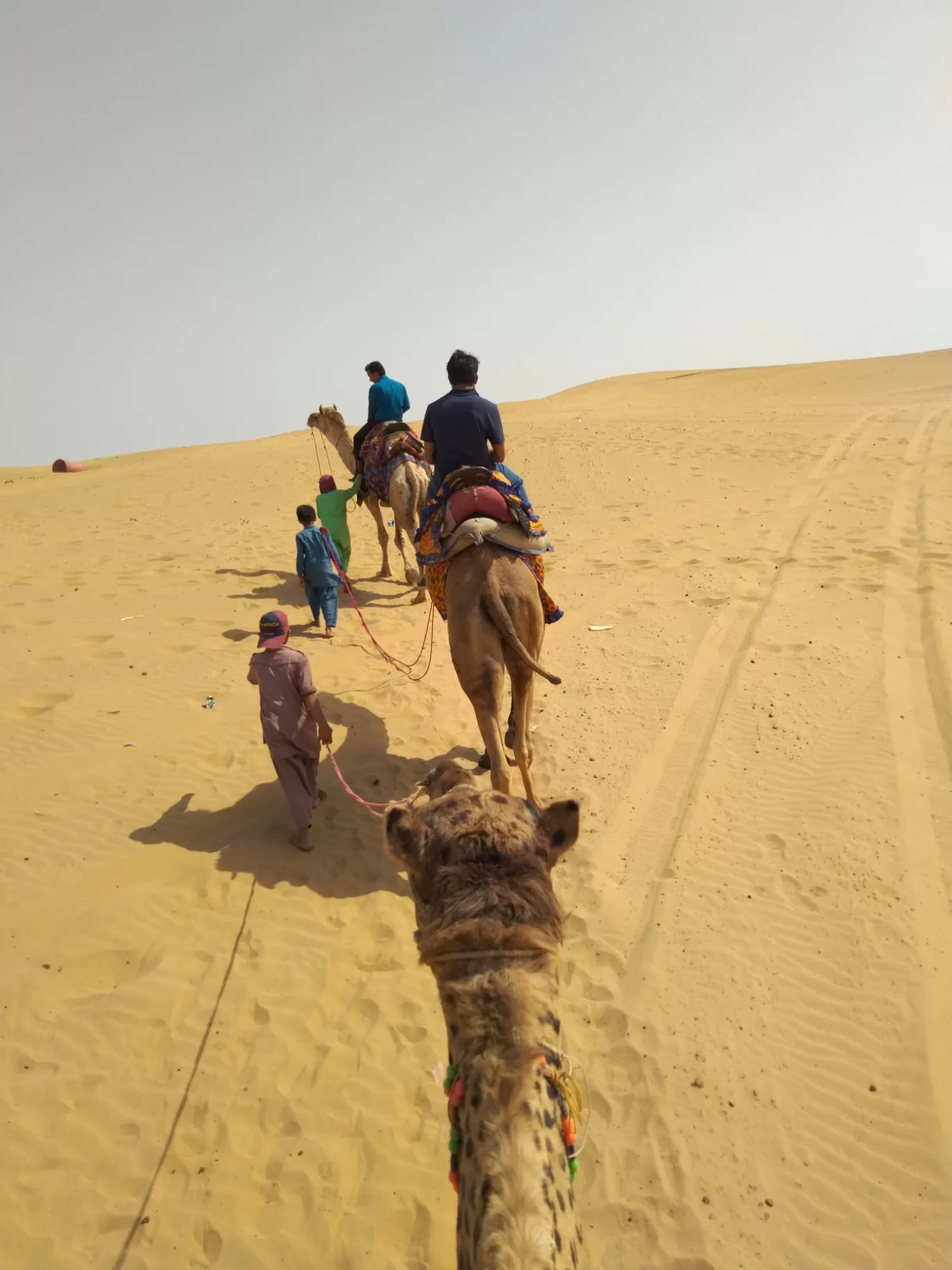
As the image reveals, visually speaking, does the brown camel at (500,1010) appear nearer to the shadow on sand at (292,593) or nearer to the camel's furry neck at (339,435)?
the shadow on sand at (292,593)

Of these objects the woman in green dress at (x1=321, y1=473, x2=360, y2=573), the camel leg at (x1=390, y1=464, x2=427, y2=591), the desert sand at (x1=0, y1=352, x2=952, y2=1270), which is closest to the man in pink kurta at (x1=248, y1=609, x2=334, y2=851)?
the desert sand at (x1=0, y1=352, x2=952, y2=1270)

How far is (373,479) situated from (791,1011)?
897 centimetres

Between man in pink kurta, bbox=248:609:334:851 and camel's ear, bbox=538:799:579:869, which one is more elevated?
camel's ear, bbox=538:799:579:869

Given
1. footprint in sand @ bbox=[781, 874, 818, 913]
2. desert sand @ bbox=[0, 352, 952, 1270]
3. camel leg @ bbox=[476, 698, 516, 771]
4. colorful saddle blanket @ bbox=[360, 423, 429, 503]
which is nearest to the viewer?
desert sand @ bbox=[0, 352, 952, 1270]

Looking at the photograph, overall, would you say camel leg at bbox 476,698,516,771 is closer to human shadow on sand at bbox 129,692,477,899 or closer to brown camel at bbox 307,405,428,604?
human shadow on sand at bbox 129,692,477,899

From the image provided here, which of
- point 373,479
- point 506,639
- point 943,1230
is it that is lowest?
point 943,1230

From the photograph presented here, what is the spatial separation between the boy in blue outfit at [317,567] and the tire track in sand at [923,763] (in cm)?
629

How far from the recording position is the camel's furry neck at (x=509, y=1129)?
1.43m

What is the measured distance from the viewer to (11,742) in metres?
6.94

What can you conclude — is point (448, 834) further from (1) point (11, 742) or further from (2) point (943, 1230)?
(1) point (11, 742)

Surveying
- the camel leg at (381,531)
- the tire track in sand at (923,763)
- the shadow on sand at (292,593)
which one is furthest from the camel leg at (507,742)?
the camel leg at (381,531)

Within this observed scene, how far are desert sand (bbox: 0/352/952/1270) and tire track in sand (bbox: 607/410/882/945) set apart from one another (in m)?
0.04

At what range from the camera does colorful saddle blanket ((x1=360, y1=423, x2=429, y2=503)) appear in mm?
10453

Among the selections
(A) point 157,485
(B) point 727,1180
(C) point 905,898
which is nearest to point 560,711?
(C) point 905,898
